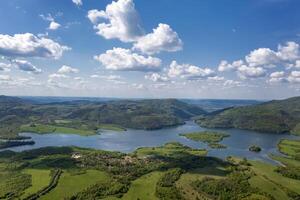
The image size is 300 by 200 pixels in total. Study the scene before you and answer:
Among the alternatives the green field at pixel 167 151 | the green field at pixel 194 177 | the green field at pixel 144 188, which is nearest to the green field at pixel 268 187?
the green field at pixel 194 177

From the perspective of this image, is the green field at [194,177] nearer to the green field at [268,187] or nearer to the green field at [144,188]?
the green field at [144,188]

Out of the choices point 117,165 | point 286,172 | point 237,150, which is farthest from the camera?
point 237,150

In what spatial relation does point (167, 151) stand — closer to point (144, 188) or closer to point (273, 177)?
point (273, 177)

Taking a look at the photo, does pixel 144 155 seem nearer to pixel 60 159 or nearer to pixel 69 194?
pixel 60 159

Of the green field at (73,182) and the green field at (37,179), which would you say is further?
the green field at (37,179)

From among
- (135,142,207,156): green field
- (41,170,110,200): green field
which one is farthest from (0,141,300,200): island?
(135,142,207,156): green field

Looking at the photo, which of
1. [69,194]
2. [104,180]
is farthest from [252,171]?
[69,194]

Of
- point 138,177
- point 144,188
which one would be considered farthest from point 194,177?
point 144,188
